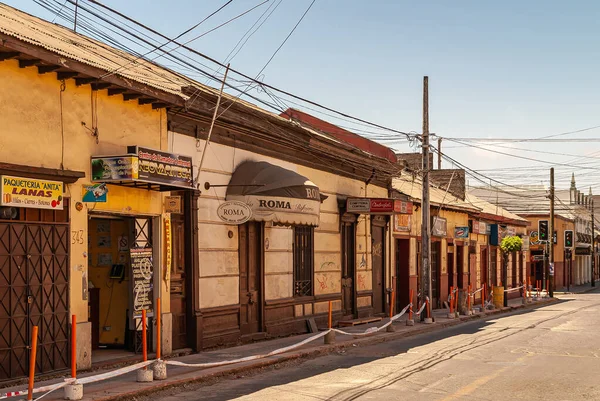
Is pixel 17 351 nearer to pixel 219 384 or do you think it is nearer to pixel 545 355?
pixel 219 384

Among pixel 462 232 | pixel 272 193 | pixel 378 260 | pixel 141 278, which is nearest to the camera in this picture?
pixel 141 278

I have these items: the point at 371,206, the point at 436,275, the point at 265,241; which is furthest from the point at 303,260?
the point at 436,275

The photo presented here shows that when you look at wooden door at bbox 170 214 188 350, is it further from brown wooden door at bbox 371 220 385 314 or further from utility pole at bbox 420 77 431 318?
brown wooden door at bbox 371 220 385 314

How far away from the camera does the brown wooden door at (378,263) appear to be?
2787cm

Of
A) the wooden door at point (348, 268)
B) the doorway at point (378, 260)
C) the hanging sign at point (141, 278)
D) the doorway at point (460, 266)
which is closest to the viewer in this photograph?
the hanging sign at point (141, 278)

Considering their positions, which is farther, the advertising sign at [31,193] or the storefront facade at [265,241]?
the storefront facade at [265,241]

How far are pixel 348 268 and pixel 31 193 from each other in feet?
47.6

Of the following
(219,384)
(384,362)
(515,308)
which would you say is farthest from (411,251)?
(219,384)

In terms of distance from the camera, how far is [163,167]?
1472 centimetres

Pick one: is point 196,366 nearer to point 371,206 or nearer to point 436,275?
point 371,206

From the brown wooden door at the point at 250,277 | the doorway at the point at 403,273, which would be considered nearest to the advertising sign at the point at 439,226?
the doorway at the point at 403,273

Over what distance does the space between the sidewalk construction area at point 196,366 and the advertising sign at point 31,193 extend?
262cm

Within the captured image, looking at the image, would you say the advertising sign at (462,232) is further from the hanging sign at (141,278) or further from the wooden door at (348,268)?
the hanging sign at (141,278)

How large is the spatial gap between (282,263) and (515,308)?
18684 mm
